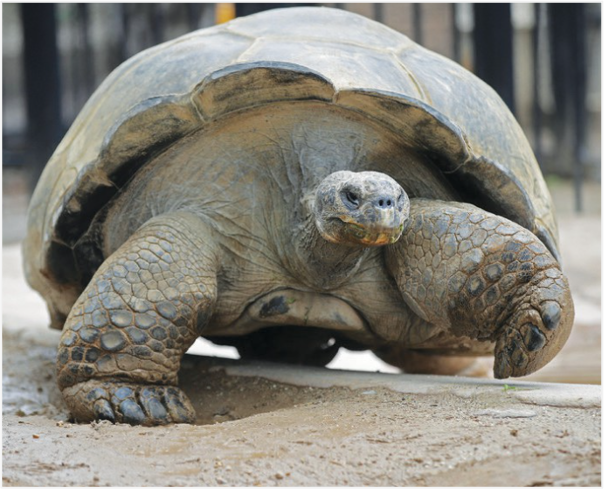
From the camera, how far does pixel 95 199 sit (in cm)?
358

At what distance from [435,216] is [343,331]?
671mm

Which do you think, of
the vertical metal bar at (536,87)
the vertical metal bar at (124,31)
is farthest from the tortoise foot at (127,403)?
Answer: the vertical metal bar at (536,87)

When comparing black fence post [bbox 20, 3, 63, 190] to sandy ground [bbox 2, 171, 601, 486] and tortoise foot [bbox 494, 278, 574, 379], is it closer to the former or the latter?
sandy ground [bbox 2, 171, 601, 486]

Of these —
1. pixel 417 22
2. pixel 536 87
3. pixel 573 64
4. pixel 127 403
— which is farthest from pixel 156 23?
pixel 127 403

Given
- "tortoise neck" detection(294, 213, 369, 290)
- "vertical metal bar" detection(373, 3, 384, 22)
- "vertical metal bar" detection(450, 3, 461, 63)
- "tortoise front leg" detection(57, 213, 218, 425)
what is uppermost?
"vertical metal bar" detection(373, 3, 384, 22)

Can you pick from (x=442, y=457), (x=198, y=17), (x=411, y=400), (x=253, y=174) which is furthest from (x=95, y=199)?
(x=198, y=17)

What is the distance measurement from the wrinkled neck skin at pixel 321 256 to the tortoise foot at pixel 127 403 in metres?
0.64

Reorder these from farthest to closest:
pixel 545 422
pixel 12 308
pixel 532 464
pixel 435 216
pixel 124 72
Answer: pixel 12 308
pixel 124 72
pixel 435 216
pixel 545 422
pixel 532 464

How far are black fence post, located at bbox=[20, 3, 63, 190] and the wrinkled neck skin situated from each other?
6109 millimetres

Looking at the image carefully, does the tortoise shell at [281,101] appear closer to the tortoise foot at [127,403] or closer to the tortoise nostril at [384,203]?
the tortoise nostril at [384,203]

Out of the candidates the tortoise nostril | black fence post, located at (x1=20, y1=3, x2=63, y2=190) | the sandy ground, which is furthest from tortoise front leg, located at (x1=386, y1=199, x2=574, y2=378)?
Answer: black fence post, located at (x1=20, y1=3, x2=63, y2=190)

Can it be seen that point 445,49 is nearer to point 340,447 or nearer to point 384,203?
point 384,203

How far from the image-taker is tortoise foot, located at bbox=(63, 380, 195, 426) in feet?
9.75

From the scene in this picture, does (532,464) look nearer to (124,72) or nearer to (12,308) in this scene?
(124,72)
